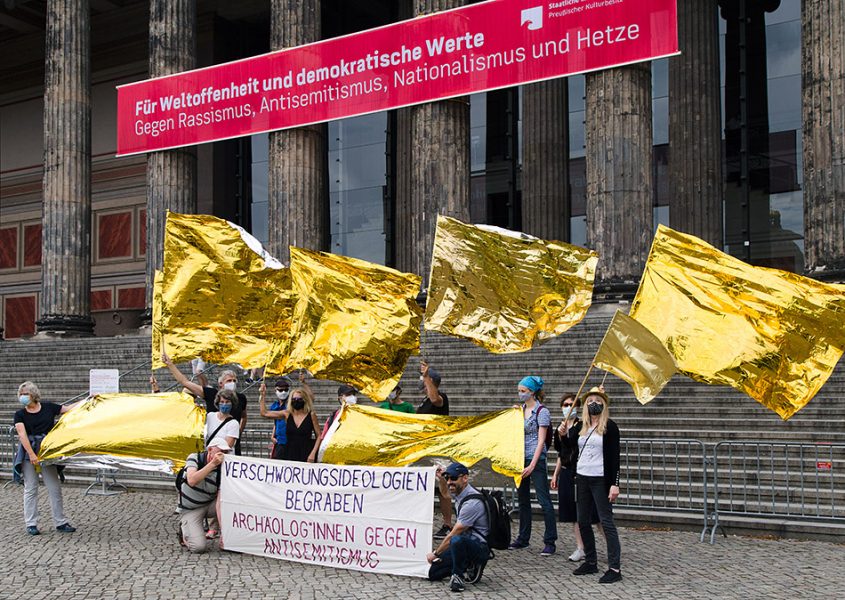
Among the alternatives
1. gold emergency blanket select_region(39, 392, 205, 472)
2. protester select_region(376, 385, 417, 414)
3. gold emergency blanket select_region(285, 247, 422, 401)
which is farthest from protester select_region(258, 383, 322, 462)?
gold emergency blanket select_region(39, 392, 205, 472)

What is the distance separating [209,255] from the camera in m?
10.7

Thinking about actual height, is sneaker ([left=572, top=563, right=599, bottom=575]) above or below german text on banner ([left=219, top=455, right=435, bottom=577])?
below

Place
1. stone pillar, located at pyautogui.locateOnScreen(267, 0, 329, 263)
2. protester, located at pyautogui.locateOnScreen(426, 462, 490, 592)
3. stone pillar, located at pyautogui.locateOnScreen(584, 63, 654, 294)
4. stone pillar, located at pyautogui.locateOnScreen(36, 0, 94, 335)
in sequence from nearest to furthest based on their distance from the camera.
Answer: protester, located at pyautogui.locateOnScreen(426, 462, 490, 592)
stone pillar, located at pyautogui.locateOnScreen(584, 63, 654, 294)
stone pillar, located at pyautogui.locateOnScreen(267, 0, 329, 263)
stone pillar, located at pyautogui.locateOnScreen(36, 0, 94, 335)

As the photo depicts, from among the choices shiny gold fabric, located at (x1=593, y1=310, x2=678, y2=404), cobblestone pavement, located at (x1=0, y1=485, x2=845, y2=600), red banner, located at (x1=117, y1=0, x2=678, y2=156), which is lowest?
cobblestone pavement, located at (x1=0, y1=485, x2=845, y2=600)

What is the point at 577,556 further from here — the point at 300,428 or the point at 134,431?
the point at 134,431

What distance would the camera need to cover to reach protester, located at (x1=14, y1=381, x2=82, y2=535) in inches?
409

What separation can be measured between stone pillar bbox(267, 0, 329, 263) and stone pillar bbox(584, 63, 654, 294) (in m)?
7.00

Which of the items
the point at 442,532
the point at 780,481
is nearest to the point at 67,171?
the point at 442,532

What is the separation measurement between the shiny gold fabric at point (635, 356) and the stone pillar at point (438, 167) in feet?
40.7

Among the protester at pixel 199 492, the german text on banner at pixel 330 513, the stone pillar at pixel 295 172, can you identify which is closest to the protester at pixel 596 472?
the german text on banner at pixel 330 513

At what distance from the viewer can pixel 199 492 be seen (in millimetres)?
9477

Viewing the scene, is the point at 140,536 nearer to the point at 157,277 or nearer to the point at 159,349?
the point at 159,349

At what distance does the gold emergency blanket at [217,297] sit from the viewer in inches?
412

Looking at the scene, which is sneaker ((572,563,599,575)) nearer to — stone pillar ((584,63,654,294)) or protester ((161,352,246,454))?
protester ((161,352,246,454))
